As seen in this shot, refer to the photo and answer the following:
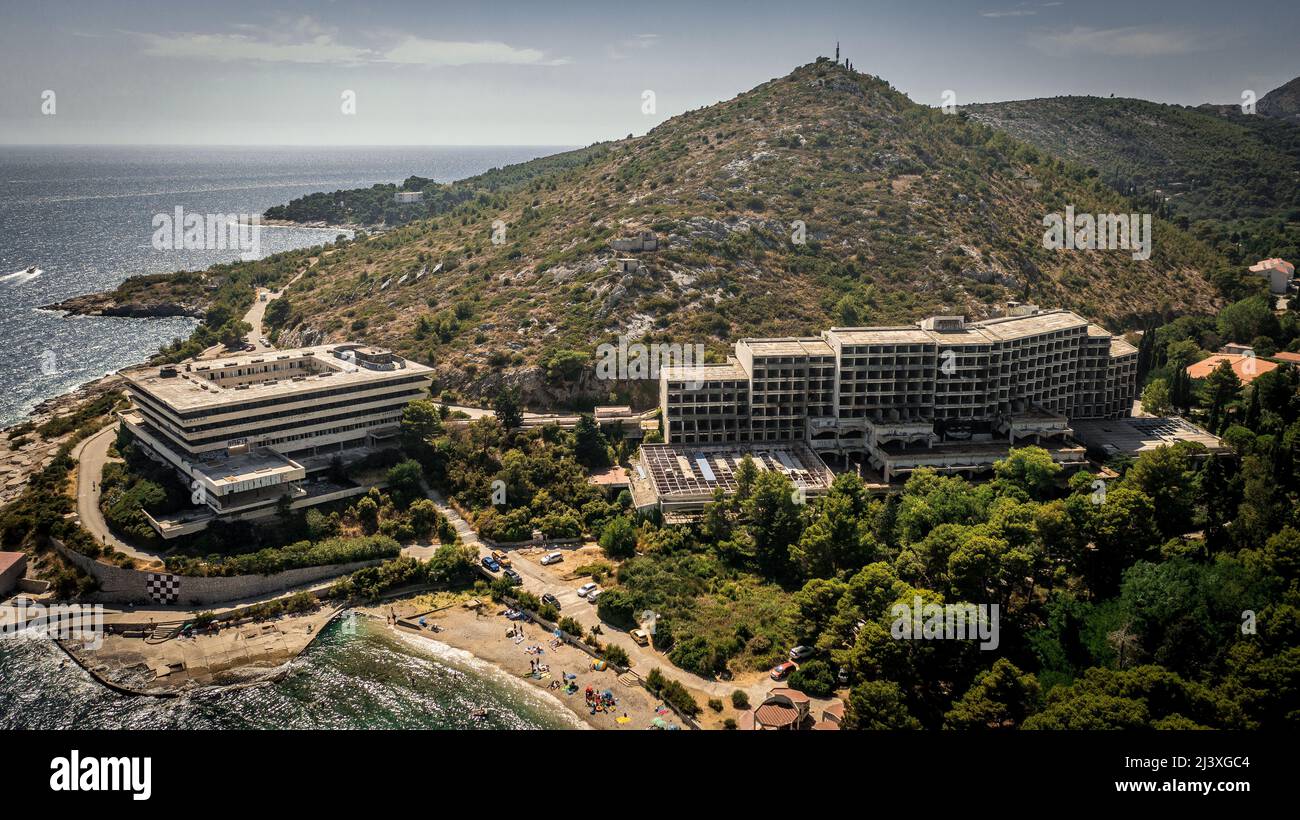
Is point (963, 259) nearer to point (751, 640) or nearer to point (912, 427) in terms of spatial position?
point (912, 427)

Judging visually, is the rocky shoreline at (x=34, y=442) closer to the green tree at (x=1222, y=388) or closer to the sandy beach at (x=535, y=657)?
the sandy beach at (x=535, y=657)

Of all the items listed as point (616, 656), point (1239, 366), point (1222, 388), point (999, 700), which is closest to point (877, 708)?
point (999, 700)

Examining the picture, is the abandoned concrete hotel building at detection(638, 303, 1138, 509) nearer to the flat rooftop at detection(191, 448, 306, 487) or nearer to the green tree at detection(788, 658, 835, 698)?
the green tree at detection(788, 658, 835, 698)

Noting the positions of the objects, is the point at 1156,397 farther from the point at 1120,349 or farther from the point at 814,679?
the point at 814,679

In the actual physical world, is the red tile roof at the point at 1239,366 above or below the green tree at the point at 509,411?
above

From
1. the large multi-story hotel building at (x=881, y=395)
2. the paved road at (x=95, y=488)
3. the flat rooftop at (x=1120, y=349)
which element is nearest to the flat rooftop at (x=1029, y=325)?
the large multi-story hotel building at (x=881, y=395)

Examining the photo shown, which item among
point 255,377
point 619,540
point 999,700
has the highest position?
point 255,377
